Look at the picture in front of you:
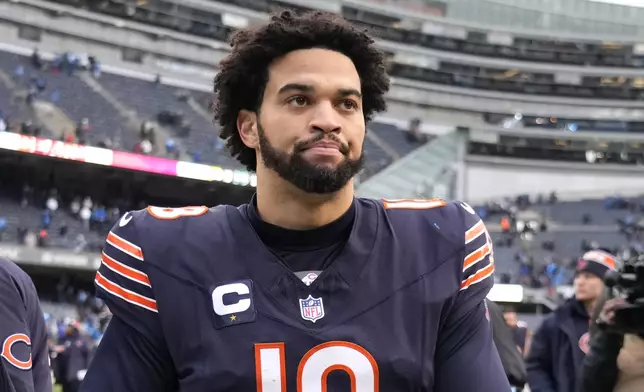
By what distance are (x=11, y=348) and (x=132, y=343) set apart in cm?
136

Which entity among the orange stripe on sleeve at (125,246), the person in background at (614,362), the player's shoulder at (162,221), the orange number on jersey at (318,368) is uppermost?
the player's shoulder at (162,221)

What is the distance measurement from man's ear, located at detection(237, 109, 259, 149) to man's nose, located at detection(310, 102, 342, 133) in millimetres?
287

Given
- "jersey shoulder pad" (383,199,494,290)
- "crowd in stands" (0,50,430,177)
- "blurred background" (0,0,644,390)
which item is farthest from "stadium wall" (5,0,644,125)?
"jersey shoulder pad" (383,199,494,290)

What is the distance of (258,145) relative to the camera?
A: 2455mm

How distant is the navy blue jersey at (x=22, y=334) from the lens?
3.39 m

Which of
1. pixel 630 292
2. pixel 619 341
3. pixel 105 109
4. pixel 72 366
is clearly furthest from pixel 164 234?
→ pixel 105 109

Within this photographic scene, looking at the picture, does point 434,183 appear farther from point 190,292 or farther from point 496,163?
point 190,292

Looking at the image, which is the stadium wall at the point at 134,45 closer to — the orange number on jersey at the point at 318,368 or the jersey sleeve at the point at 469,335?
the jersey sleeve at the point at 469,335

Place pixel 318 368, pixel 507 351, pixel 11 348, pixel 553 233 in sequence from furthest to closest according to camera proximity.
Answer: pixel 553 233, pixel 507 351, pixel 11 348, pixel 318 368

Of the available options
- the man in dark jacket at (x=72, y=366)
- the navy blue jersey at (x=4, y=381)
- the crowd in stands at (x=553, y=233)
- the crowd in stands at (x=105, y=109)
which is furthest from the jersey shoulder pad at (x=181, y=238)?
the crowd in stands at (x=553, y=233)

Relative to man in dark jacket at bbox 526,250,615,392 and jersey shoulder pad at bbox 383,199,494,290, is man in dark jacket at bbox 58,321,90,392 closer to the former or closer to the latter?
man in dark jacket at bbox 526,250,615,392

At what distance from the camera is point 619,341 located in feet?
10.2

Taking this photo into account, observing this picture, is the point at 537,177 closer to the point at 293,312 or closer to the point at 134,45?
the point at 134,45

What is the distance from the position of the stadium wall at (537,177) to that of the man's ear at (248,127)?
39368 mm
